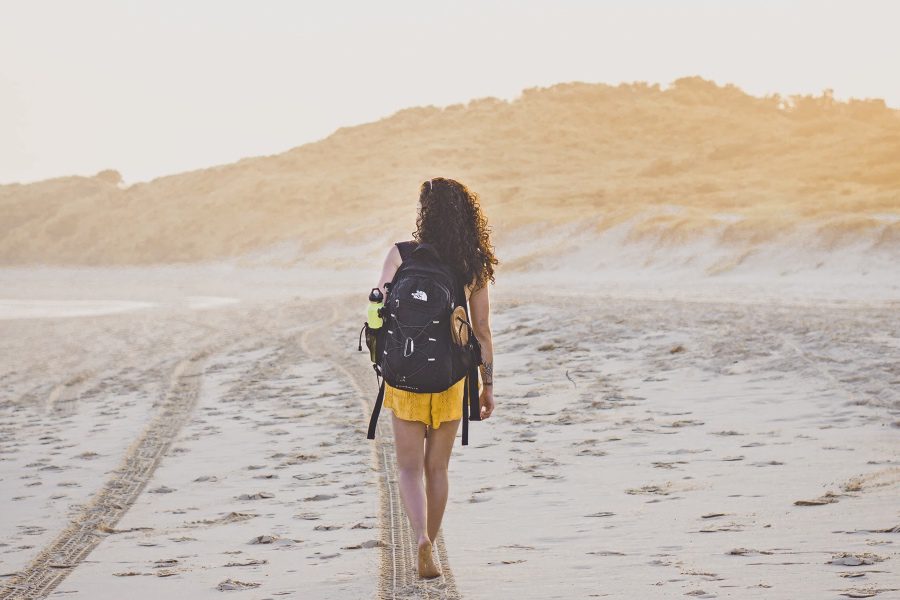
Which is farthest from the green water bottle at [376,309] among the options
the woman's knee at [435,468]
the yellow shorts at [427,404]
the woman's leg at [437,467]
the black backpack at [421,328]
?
the woman's knee at [435,468]

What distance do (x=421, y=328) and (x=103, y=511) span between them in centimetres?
283

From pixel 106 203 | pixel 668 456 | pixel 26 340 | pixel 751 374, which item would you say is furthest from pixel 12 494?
pixel 106 203

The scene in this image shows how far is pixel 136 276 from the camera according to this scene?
5756 cm

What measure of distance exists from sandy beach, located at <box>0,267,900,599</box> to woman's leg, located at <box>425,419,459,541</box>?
27 centimetres

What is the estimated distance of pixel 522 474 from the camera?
6.55 m

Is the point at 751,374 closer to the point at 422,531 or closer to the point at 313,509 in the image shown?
the point at 313,509

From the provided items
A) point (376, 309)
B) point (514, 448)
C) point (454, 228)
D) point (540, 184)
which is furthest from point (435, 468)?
point (540, 184)

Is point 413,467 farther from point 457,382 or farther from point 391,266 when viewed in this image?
point 391,266

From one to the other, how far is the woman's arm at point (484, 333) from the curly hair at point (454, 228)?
57 mm

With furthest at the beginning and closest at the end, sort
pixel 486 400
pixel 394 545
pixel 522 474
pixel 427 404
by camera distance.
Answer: pixel 522 474 → pixel 394 545 → pixel 486 400 → pixel 427 404

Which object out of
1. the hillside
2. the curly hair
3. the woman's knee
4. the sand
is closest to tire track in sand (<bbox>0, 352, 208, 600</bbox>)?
the sand

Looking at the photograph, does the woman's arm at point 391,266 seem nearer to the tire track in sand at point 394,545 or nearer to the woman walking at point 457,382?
the woman walking at point 457,382

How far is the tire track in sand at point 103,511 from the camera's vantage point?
468 cm

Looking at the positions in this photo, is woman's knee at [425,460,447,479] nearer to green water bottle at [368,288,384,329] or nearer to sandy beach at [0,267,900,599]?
sandy beach at [0,267,900,599]
